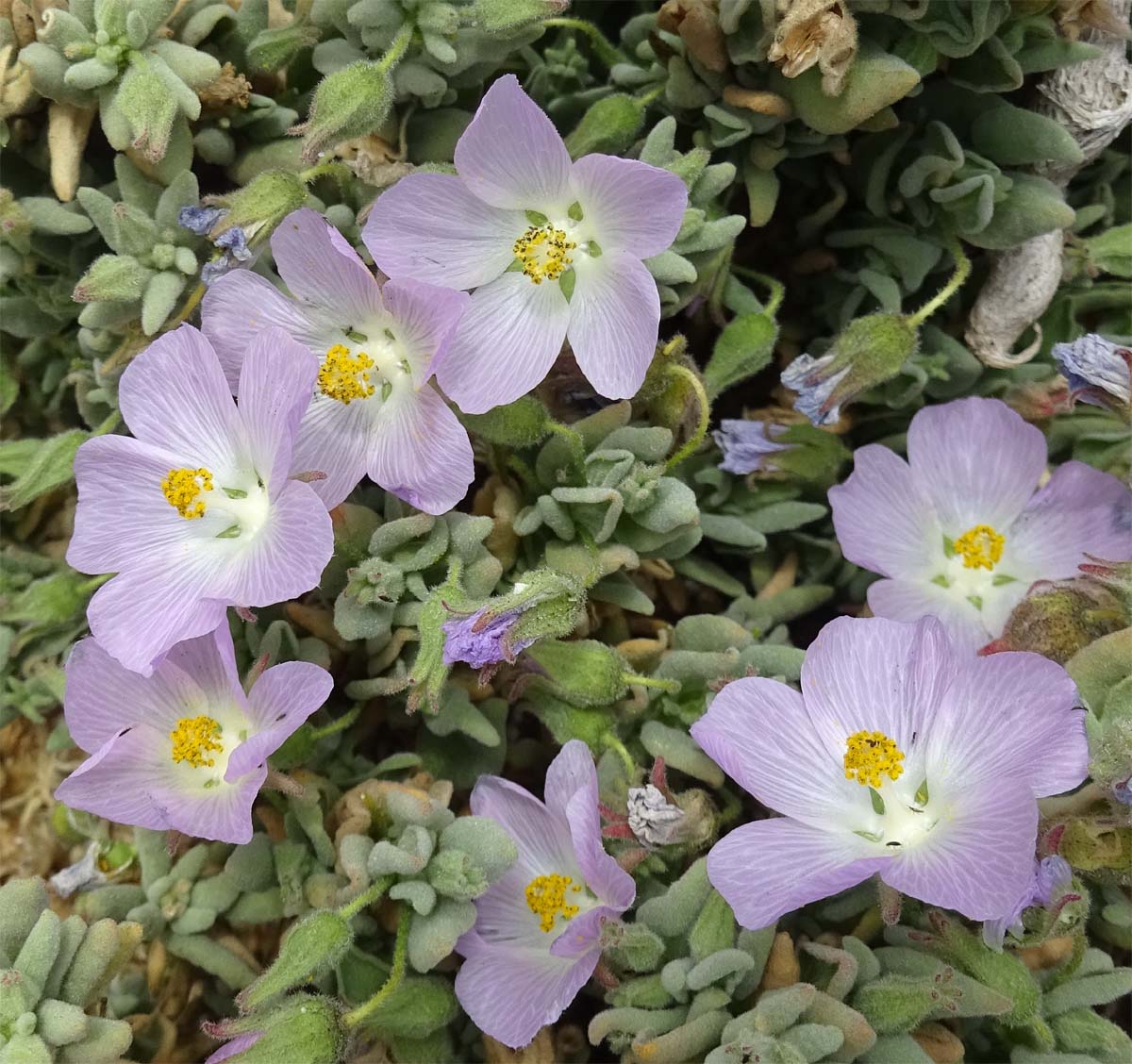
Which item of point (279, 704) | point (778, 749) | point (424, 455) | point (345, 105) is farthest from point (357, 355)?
point (778, 749)

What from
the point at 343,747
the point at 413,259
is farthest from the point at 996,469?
the point at 343,747

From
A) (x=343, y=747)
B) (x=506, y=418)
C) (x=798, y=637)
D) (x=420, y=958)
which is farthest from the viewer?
(x=798, y=637)

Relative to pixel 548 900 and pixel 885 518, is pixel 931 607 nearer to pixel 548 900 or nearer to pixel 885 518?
pixel 885 518

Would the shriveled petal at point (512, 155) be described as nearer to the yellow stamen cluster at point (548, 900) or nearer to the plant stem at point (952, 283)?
the plant stem at point (952, 283)

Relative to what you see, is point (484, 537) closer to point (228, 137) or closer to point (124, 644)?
point (124, 644)

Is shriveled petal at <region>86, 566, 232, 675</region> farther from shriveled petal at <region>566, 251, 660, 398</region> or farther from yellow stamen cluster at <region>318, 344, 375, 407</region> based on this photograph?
shriveled petal at <region>566, 251, 660, 398</region>

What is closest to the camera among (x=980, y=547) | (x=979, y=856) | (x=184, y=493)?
(x=979, y=856)
